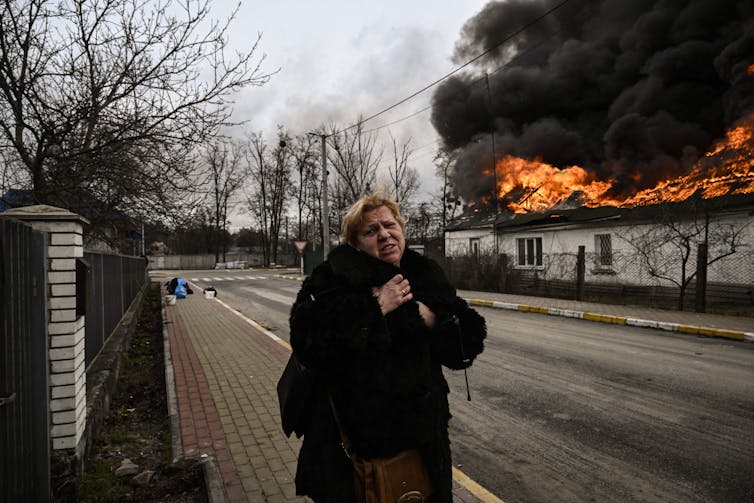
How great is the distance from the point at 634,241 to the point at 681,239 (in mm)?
2320

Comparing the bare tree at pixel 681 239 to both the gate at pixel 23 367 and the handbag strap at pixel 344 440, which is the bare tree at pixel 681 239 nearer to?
the handbag strap at pixel 344 440

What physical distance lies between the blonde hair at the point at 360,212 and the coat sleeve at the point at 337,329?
0.36 meters

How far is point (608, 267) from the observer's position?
53.5 ft

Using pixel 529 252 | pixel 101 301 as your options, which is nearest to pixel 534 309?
pixel 529 252

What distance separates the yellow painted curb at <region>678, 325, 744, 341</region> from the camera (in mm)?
8492

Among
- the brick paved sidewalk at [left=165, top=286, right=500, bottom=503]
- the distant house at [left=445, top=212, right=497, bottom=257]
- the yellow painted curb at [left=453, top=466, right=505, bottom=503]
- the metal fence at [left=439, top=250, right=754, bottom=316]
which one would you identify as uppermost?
the distant house at [left=445, top=212, right=497, bottom=257]

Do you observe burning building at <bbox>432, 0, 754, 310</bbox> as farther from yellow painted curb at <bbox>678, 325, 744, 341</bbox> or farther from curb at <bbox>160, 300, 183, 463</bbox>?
curb at <bbox>160, 300, 183, 463</bbox>

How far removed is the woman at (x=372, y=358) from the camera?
1.75 meters

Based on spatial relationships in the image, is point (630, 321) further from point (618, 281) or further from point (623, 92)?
point (623, 92)

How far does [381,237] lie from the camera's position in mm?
2027

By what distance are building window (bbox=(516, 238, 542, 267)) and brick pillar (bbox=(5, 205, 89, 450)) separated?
18.4m

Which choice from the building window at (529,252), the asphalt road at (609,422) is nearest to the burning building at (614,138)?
the building window at (529,252)

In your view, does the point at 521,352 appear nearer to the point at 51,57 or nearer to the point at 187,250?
the point at 51,57

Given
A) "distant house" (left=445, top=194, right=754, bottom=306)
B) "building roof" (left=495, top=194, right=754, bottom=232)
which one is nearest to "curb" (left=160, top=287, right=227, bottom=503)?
"distant house" (left=445, top=194, right=754, bottom=306)
